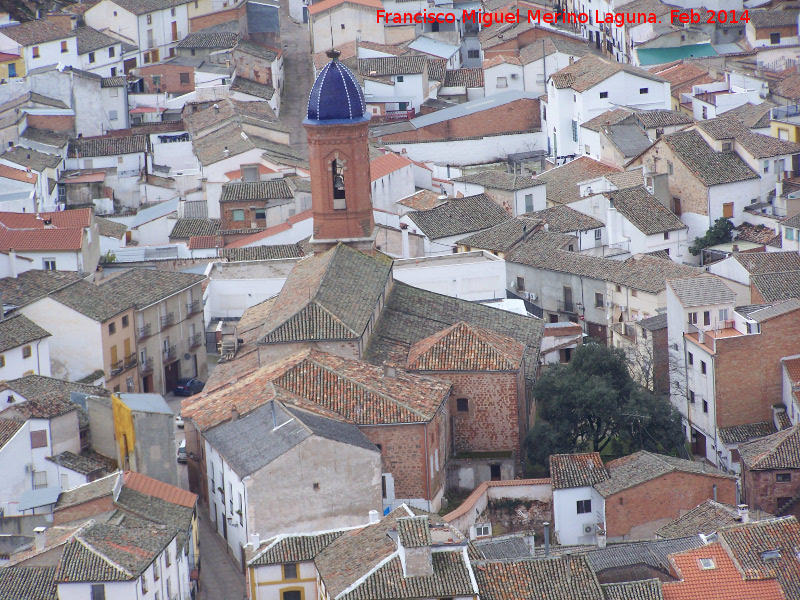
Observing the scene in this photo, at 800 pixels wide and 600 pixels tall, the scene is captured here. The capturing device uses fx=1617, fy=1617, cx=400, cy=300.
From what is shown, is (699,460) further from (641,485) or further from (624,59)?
(624,59)

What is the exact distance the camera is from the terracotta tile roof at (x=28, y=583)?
37.9 meters

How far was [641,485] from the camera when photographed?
4466 centimetres

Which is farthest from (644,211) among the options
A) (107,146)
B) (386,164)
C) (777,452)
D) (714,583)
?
(714,583)

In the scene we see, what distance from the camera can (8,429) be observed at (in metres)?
45.3

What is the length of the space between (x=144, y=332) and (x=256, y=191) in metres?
14.2

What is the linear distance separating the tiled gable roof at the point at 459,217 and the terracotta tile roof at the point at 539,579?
30.5 meters

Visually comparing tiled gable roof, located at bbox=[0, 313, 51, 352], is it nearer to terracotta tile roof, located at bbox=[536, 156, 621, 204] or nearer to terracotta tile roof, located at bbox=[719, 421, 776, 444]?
terracotta tile roof, located at bbox=[719, 421, 776, 444]

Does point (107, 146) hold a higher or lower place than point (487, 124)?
lower

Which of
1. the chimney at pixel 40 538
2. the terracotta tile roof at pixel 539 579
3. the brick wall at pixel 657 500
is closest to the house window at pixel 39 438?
the chimney at pixel 40 538

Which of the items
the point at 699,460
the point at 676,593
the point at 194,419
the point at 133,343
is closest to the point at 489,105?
the point at 133,343

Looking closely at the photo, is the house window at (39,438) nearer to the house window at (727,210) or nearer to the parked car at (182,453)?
the parked car at (182,453)

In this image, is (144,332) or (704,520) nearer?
(704,520)

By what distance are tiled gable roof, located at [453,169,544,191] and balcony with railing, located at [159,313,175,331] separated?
59.2 feet

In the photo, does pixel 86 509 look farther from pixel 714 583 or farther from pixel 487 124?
pixel 487 124
